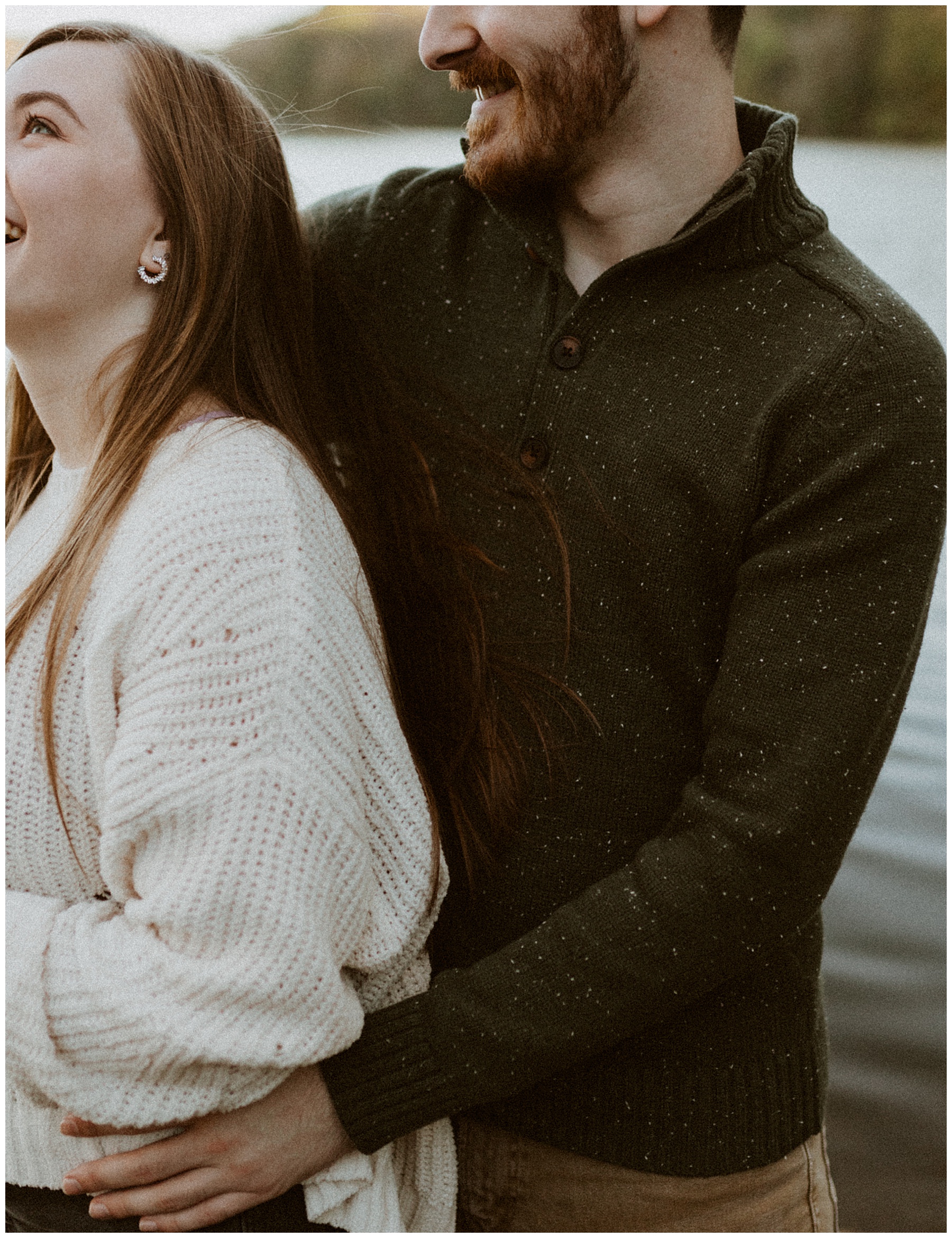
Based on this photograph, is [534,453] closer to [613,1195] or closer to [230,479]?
[230,479]

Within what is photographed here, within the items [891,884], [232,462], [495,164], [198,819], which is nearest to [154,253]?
[232,462]

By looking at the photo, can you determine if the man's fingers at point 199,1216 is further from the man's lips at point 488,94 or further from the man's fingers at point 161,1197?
the man's lips at point 488,94

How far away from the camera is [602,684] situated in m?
1.10

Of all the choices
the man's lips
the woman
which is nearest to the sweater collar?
the man's lips

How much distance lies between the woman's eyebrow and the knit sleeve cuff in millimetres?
883

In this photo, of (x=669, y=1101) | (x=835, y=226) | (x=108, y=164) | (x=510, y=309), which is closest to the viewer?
(x=108, y=164)

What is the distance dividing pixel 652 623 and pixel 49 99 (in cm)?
77

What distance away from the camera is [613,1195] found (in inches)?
44.0

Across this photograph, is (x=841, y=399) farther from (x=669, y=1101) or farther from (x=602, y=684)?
(x=669, y=1101)

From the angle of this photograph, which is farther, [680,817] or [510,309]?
[510,309]

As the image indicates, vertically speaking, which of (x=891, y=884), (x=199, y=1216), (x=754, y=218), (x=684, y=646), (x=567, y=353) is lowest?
(x=891, y=884)

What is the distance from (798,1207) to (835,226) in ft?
6.23

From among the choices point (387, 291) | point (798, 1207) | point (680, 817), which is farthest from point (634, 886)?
point (387, 291)

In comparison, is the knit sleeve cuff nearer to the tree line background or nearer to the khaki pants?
the khaki pants
